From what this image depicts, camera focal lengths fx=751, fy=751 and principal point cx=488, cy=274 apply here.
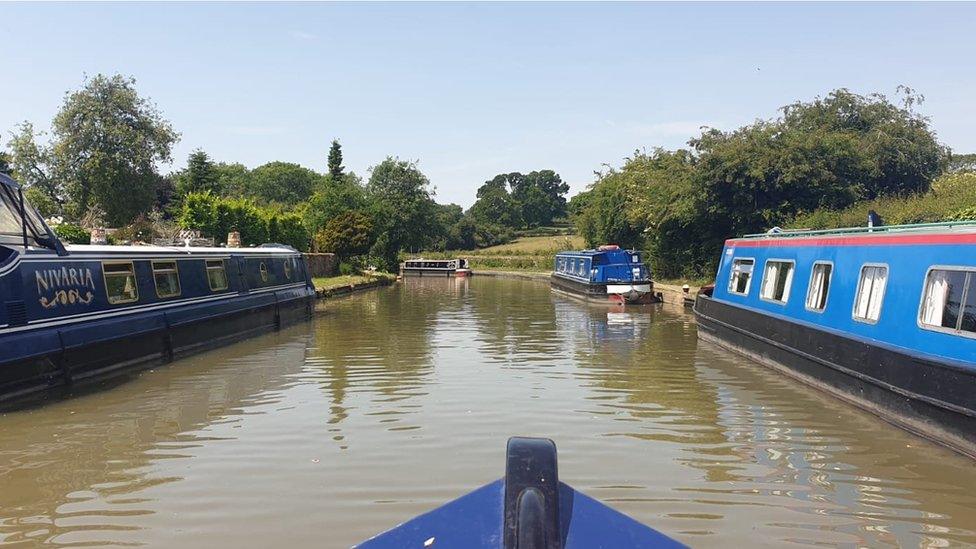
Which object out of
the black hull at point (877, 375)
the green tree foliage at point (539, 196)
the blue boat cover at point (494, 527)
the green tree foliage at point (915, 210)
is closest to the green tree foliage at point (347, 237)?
the green tree foliage at point (915, 210)

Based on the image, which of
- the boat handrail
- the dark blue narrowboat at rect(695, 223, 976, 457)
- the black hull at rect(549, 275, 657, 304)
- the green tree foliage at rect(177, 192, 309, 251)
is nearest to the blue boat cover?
the dark blue narrowboat at rect(695, 223, 976, 457)

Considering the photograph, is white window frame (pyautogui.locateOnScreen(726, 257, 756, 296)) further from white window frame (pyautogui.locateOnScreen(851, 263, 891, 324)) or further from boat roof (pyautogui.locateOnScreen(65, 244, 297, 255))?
boat roof (pyautogui.locateOnScreen(65, 244, 297, 255))

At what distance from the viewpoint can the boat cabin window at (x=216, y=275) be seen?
15.0 meters

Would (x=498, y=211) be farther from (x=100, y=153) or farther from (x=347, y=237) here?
(x=100, y=153)

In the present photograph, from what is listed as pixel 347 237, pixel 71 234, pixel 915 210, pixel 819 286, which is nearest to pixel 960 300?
pixel 819 286

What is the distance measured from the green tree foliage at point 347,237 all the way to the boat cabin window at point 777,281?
1209 inches

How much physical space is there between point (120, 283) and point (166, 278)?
151 centimetres

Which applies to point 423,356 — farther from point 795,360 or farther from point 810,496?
point 810,496

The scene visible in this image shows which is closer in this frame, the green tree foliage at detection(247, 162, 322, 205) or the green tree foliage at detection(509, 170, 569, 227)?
the green tree foliage at detection(247, 162, 322, 205)

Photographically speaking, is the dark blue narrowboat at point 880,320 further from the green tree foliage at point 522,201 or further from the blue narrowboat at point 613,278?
the green tree foliage at point 522,201

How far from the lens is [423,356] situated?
507 inches

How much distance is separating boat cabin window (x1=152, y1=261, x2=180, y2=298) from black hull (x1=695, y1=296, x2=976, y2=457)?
32.6 ft

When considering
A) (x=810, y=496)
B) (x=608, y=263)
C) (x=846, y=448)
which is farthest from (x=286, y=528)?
(x=608, y=263)

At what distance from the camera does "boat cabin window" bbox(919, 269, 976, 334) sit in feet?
22.5
